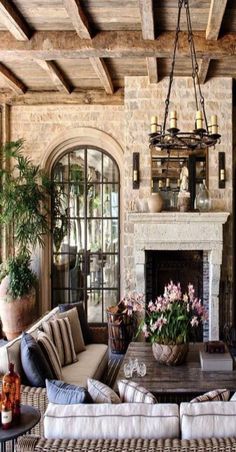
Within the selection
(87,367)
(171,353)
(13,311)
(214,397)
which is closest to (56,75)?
(13,311)

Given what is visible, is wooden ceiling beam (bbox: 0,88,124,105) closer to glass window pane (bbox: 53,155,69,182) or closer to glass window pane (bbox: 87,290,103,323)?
glass window pane (bbox: 53,155,69,182)

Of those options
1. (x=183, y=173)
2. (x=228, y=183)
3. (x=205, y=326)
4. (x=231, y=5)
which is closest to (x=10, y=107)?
(x=183, y=173)

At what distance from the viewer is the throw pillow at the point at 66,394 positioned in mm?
2168

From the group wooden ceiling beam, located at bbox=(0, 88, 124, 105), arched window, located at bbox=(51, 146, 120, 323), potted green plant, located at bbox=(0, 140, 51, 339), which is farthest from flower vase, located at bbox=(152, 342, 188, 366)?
wooden ceiling beam, located at bbox=(0, 88, 124, 105)

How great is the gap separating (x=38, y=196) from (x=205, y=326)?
9.81 ft

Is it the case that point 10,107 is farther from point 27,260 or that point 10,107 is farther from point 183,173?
point 183,173

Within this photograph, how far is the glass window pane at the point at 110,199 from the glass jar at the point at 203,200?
156 cm

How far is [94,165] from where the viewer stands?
7004 millimetres

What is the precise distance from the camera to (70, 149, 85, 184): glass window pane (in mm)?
6992

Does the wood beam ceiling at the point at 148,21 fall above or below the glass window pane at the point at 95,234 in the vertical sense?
above

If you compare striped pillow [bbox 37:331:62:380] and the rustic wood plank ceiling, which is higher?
the rustic wood plank ceiling

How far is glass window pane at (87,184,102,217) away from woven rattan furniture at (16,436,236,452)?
5238mm

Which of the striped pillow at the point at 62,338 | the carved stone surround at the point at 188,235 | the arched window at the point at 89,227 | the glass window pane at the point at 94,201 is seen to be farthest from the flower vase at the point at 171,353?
the glass window pane at the point at 94,201

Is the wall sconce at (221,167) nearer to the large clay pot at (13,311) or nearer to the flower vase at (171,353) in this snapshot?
A: the flower vase at (171,353)
